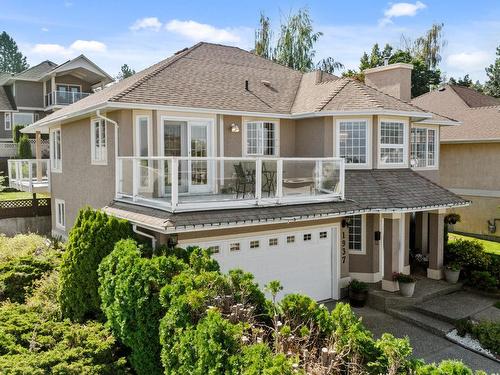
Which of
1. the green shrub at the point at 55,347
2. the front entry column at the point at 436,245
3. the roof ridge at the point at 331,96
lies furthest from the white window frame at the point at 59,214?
the front entry column at the point at 436,245

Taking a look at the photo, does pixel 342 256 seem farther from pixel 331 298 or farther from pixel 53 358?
pixel 53 358

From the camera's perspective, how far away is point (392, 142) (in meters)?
15.3

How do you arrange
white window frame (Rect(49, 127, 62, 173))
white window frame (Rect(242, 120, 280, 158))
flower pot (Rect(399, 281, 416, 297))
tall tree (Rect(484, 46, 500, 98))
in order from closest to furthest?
flower pot (Rect(399, 281, 416, 297))
white window frame (Rect(242, 120, 280, 158))
white window frame (Rect(49, 127, 62, 173))
tall tree (Rect(484, 46, 500, 98))

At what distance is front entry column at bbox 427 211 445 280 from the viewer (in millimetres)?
15391

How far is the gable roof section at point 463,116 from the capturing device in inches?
859

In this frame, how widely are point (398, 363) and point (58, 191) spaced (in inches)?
662

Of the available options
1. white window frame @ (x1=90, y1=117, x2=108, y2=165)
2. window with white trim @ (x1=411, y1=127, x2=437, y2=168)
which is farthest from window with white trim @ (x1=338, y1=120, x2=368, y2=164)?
white window frame @ (x1=90, y1=117, x2=108, y2=165)

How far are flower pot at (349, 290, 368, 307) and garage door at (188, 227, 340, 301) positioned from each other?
0.53 m

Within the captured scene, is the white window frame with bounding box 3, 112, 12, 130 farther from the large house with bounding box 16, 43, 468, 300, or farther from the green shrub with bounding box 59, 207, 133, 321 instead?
the green shrub with bounding box 59, 207, 133, 321

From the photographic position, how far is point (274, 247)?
490 inches

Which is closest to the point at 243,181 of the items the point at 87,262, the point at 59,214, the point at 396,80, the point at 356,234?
the point at 87,262

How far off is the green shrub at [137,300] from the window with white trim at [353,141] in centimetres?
826

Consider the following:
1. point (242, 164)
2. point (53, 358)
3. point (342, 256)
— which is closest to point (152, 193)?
point (242, 164)

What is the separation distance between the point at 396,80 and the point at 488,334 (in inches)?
410
